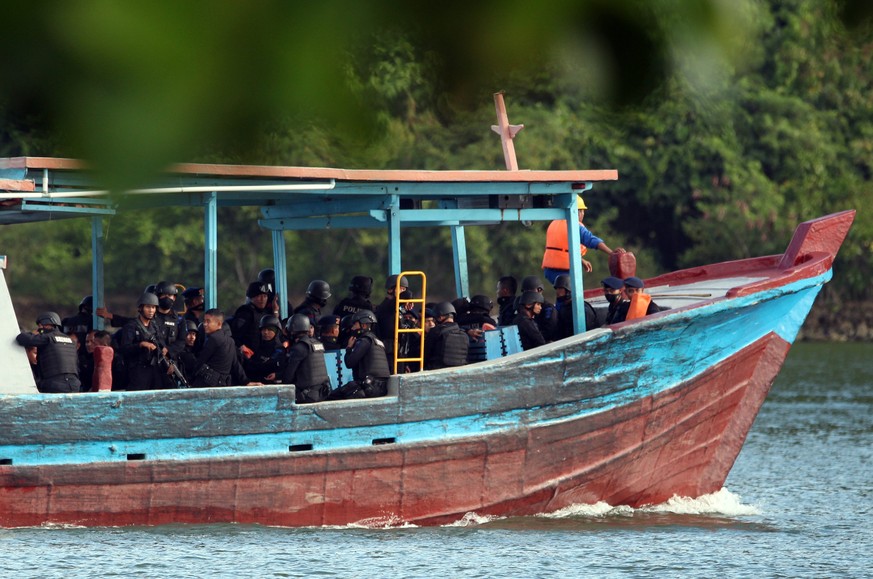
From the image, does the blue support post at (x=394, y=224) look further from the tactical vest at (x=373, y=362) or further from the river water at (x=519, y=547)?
the river water at (x=519, y=547)

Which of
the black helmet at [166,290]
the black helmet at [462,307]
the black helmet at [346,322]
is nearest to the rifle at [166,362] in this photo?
the black helmet at [166,290]

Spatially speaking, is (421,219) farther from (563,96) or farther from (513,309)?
(563,96)

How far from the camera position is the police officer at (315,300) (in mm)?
11656

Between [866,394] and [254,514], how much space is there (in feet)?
56.5

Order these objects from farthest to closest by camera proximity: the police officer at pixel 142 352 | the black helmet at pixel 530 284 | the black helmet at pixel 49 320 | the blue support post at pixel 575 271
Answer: the black helmet at pixel 530 284 → the blue support post at pixel 575 271 → the police officer at pixel 142 352 → the black helmet at pixel 49 320

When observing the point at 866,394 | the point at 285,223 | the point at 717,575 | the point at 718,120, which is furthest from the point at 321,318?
the point at 866,394

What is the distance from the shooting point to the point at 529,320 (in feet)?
38.7

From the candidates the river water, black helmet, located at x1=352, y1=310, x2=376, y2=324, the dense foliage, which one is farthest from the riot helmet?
the dense foliage

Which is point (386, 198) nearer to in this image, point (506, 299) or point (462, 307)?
point (462, 307)

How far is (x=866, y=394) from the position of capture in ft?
85.1

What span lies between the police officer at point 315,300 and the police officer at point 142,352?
3.90ft

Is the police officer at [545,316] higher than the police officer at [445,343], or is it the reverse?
the police officer at [545,316]

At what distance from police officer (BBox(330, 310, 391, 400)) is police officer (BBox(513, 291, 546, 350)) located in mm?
1232

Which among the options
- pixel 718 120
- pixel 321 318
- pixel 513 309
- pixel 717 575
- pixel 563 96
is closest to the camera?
pixel 563 96
